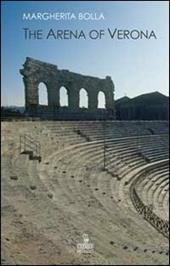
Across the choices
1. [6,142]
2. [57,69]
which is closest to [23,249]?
[6,142]

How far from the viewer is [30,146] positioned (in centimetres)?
1483

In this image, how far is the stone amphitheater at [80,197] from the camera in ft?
22.6

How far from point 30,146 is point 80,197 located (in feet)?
15.8

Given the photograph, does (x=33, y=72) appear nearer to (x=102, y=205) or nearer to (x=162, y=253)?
(x=102, y=205)

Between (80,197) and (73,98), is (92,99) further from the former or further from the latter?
(80,197)

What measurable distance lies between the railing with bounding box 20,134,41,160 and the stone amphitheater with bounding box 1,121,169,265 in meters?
0.03

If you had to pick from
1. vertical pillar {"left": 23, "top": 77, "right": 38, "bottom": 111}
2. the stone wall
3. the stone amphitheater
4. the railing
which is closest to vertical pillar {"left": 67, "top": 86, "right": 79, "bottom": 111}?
the stone wall

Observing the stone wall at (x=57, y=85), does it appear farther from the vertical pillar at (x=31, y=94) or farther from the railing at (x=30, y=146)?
the railing at (x=30, y=146)

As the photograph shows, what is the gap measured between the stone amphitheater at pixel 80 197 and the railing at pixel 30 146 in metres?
0.03

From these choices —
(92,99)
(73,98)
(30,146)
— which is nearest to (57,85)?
(73,98)

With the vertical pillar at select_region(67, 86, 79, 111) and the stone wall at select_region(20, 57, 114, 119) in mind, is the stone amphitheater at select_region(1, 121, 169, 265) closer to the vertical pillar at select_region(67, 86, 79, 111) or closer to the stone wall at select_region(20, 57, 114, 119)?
the stone wall at select_region(20, 57, 114, 119)

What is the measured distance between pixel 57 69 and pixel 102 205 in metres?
20.0

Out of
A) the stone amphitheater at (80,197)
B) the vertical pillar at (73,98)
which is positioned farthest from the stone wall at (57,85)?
the stone amphitheater at (80,197)

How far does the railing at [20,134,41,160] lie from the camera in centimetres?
1369
